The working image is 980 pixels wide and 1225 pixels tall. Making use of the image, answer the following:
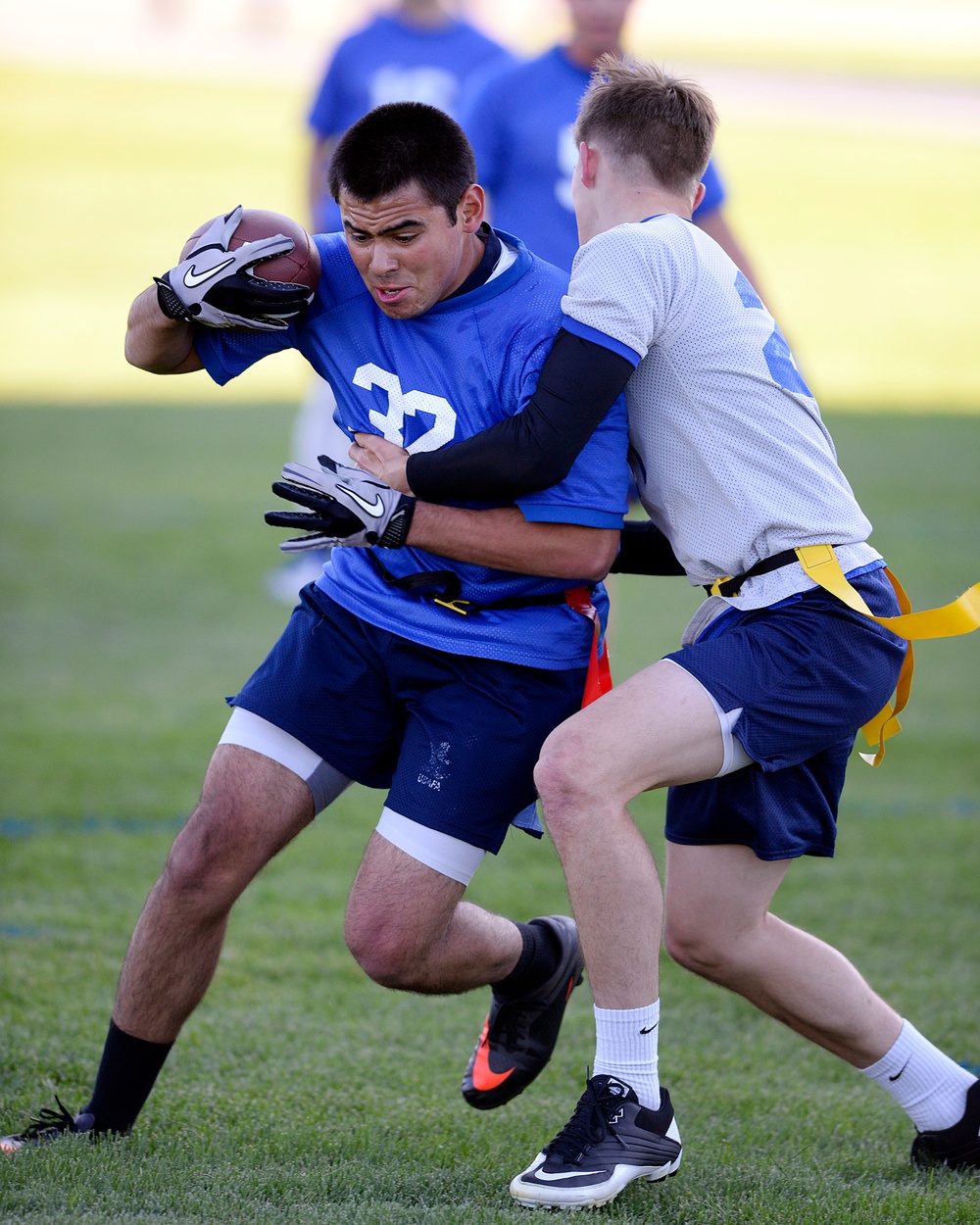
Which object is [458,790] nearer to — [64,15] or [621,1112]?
[621,1112]

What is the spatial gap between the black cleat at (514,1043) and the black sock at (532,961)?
0.02 metres

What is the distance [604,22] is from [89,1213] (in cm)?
449

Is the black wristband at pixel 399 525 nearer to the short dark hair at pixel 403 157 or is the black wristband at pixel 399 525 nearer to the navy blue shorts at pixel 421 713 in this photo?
the navy blue shorts at pixel 421 713

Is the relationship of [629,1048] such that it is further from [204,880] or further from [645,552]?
[645,552]

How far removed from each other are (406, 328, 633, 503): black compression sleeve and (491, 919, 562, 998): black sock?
122 cm

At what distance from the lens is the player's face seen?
3.22m

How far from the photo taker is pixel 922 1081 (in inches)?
138

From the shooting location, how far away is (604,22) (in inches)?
223

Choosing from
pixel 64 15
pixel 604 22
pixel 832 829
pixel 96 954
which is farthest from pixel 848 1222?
pixel 64 15

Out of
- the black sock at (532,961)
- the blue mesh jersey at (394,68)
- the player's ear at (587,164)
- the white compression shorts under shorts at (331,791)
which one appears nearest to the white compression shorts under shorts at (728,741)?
the white compression shorts under shorts at (331,791)

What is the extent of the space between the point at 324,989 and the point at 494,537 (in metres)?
1.97

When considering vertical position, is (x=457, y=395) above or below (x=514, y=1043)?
above

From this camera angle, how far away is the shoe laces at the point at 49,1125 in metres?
3.40

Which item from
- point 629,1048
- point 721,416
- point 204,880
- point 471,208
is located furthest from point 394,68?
point 629,1048
